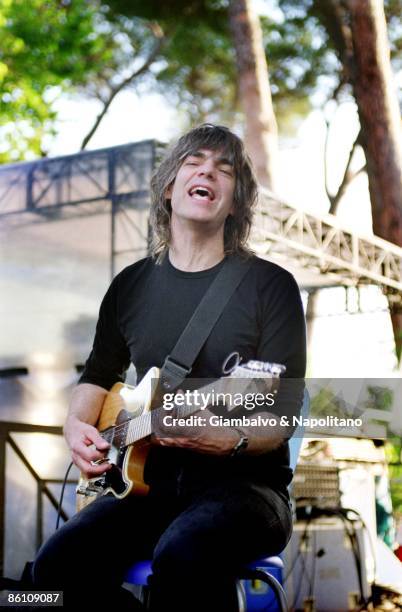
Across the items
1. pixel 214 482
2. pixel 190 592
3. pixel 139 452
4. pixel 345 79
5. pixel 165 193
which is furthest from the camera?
pixel 345 79

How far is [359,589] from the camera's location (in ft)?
9.91

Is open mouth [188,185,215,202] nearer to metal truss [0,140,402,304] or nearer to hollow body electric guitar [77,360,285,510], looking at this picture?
hollow body electric guitar [77,360,285,510]

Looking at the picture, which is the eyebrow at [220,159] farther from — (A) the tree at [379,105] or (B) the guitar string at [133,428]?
(A) the tree at [379,105]

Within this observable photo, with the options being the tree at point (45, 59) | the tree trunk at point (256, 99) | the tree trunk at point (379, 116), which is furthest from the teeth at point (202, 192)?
the tree at point (45, 59)

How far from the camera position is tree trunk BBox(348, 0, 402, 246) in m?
3.78

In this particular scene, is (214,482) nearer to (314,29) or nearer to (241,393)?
(241,393)

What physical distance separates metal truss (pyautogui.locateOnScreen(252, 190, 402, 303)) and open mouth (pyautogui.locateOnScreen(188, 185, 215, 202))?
252cm

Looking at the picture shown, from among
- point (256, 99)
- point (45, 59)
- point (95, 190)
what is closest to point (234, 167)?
point (95, 190)

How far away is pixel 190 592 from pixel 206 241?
0.70 meters

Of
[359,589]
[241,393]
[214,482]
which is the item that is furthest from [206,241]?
[359,589]

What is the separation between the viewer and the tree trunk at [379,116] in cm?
378

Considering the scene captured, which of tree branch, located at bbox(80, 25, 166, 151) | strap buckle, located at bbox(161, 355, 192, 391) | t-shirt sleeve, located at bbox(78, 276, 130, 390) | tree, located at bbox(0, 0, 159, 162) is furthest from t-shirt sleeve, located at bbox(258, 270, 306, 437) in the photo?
tree, located at bbox(0, 0, 159, 162)

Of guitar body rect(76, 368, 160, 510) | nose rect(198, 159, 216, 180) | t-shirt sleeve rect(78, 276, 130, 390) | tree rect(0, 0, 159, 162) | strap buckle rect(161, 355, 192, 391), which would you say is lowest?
guitar body rect(76, 368, 160, 510)

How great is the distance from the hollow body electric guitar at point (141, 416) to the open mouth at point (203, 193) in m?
0.35
